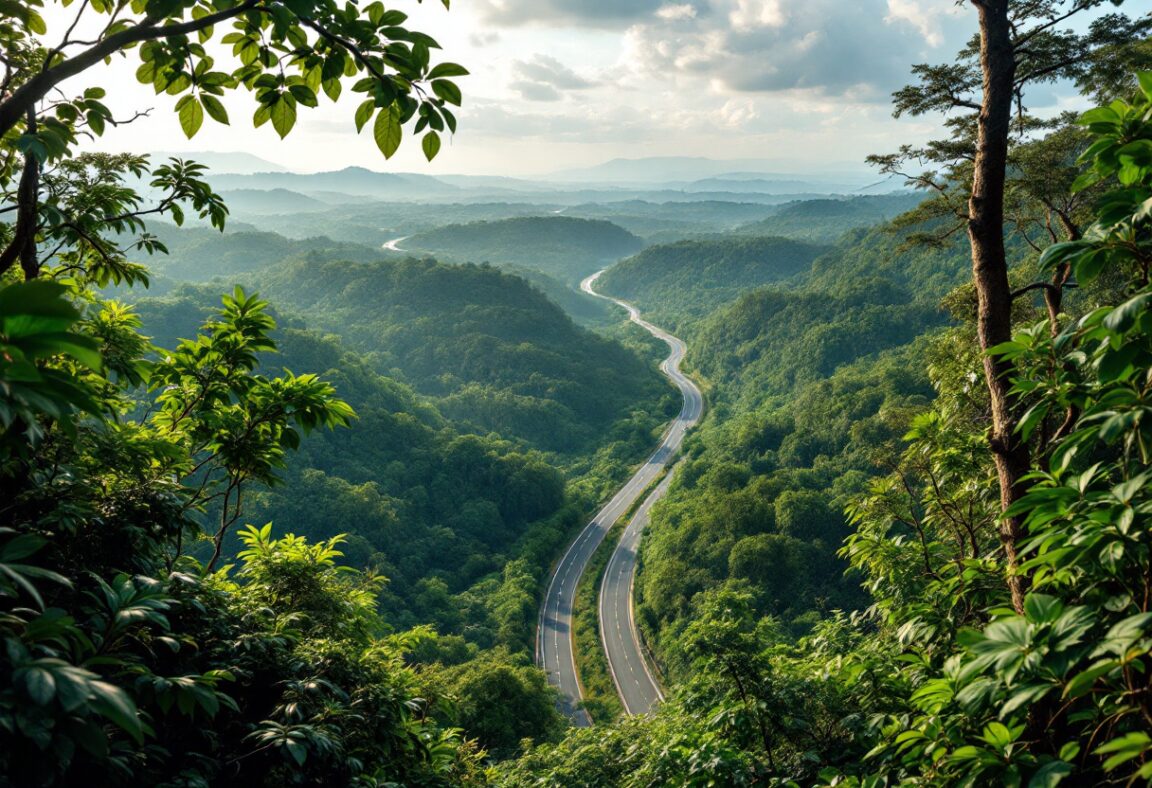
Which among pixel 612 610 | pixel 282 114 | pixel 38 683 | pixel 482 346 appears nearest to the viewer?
pixel 38 683

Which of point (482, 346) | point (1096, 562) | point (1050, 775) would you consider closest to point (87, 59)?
point (1096, 562)

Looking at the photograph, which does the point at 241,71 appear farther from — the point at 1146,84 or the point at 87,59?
the point at 1146,84

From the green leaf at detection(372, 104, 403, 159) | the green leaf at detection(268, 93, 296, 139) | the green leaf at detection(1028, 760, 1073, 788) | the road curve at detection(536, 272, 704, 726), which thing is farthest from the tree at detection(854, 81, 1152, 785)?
the road curve at detection(536, 272, 704, 726)

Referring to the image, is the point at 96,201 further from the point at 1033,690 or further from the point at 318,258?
the point at 318,258

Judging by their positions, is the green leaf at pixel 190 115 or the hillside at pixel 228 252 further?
the hillside at pixel 228 252

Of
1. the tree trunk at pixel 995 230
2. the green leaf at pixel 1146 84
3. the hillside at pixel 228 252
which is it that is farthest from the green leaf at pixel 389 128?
the hillside at pixel 228 252

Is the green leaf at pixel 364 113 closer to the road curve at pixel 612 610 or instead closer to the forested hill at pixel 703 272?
the road curve at pixel 612 610
